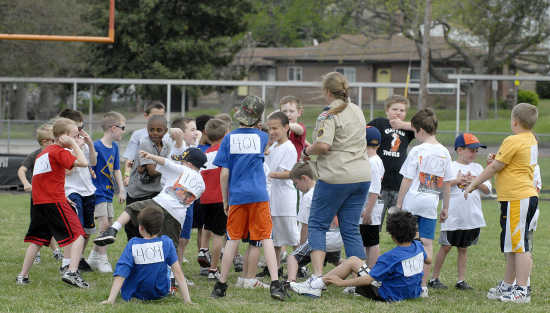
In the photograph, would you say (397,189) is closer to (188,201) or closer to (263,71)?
(188,201)

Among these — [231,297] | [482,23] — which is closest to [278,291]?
[231,297]

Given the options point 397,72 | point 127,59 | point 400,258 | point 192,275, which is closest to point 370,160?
point 400,258

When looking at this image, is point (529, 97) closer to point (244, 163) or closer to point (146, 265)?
point (244, 163)

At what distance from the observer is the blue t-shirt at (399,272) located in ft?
19.7

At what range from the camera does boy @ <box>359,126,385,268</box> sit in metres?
6.64

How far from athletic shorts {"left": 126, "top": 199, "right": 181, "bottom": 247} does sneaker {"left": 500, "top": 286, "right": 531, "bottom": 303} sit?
3.06m

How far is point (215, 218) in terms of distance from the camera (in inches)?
291

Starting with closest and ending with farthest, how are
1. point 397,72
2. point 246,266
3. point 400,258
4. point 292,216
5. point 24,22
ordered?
point 400,258 → point 246,266 → point 292,216 → point 24,22 → point 397,72

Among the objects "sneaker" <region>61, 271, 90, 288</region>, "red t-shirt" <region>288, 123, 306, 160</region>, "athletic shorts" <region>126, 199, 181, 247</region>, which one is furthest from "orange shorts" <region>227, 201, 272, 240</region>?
"red t-shirt" <region>288, 123, 306, 160</region>

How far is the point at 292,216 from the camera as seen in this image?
7.17 metres

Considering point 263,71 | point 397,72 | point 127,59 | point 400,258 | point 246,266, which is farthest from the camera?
point 263,71

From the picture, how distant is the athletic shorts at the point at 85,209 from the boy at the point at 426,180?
11.0 feet

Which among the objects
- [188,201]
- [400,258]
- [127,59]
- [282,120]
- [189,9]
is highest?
[189,9]

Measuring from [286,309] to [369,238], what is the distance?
63.2 inches
